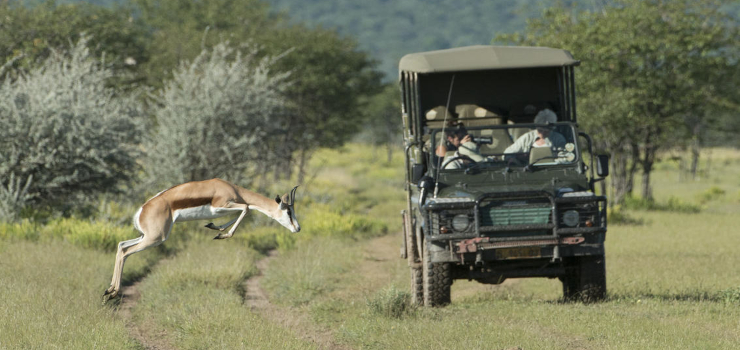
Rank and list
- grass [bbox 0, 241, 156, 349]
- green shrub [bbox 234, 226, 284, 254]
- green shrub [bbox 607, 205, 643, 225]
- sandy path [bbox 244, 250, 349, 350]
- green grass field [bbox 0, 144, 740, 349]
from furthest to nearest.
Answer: green shrub [bbox 607, 205, 643, 225]
green shrub [bbox 234, 226, 284, 254]
sandy path [bbox 244, 250, 349, 350]
green grass field [bbox 0, 144, 740, 349]
grass [bbox 0, 241, 156, 349]

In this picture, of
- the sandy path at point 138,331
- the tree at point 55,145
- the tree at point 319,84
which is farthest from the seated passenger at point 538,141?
the tree at point 319,84

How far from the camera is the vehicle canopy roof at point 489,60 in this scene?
35.4ft

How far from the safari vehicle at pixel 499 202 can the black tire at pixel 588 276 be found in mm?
11

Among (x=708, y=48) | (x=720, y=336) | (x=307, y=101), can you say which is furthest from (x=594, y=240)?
(x=307, y=101)

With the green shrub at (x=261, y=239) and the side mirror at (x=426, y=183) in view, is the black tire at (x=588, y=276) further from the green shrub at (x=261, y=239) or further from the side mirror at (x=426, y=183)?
the green shrub at (x=261, y=239)

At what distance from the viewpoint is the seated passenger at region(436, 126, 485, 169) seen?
10133 millimetres

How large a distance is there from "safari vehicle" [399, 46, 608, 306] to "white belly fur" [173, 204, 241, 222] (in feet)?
15.2

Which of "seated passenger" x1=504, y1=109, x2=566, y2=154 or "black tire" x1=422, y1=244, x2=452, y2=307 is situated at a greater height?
"seated passenger" x1=504, y1=109, x2=566, y2=154

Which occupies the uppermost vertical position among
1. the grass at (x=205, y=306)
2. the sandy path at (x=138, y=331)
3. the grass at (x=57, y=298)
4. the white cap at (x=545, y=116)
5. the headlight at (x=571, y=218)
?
the white cap at (x=545, y=116)

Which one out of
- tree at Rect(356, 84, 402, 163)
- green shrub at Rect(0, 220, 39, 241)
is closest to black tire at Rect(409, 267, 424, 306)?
green shrub at Rect(0, 220, 39, 241)

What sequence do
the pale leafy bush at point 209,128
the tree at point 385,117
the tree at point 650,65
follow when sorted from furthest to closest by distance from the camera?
1. the tree at point 385,117
2. the tree at point 650,65
3. the pale leafy bush at point 209,128

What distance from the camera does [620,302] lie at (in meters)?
10.1

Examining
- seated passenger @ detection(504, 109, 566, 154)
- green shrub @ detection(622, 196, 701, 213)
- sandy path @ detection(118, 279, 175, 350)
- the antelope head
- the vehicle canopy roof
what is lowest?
green shrub @ detection(622, 196, 701, 213)

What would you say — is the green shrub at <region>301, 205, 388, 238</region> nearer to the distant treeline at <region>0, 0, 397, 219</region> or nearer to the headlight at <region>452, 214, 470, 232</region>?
the distant treeline at <region>0, 0, 397, 219</region>
